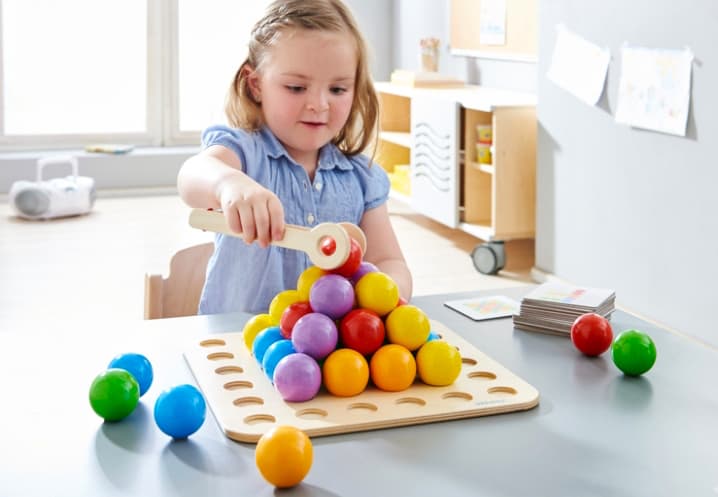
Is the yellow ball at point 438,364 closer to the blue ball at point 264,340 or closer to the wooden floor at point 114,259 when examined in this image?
the blue ball at point 264,340

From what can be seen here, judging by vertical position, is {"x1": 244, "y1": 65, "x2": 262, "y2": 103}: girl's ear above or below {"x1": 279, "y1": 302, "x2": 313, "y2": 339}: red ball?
above

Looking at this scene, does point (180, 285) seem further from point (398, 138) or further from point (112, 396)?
point (398, 138)

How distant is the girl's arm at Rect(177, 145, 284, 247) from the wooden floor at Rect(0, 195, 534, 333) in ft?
5.62

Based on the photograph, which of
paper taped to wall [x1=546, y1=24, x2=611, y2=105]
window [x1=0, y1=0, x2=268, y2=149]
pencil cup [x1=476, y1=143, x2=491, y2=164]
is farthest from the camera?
window [x1=0, y1=0, x2=268, y2=149]

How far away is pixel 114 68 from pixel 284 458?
4839mm

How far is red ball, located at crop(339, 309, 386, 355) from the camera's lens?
91cm

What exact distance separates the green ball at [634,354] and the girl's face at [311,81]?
551 millimetres

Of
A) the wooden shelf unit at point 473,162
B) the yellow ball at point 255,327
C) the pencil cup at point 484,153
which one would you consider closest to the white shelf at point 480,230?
the wooden shelf unit at point 473,162

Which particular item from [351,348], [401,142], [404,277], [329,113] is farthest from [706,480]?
[401,142]

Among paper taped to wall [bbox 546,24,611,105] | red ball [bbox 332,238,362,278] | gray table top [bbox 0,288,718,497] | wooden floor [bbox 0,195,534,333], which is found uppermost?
paper taped to wall [bbox 546,24,611,105]

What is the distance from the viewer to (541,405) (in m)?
0.89

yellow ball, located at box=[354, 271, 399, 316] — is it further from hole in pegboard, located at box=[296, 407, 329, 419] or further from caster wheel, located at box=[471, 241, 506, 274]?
caster wheel, located at box=[471, 241, 506, 274]

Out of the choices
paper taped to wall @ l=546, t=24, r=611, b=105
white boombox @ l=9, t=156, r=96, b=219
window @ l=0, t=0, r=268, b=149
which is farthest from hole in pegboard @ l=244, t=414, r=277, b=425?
window @ l=0, t=0, r=268, b=149

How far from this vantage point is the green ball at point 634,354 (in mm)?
962
